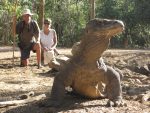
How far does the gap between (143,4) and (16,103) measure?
729 inches

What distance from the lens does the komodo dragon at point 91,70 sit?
5.01 metres

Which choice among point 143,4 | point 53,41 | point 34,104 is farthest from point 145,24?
point 34,104

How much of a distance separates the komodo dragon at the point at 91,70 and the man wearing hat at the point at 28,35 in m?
5.45

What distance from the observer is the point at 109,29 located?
4934 mm

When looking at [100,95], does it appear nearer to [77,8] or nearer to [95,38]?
[95,38]

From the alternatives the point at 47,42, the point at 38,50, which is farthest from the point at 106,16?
the point at 38,50

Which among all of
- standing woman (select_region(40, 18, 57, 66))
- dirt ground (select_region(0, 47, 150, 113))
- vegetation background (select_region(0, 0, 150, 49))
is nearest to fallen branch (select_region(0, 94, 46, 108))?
dirt ground (select_region(0, 47, 150, 113))

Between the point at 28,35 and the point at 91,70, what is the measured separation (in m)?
6.09

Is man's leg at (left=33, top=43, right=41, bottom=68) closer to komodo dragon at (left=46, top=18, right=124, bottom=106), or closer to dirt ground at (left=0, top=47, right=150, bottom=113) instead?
dirt ground at (left=0, top=47, right=150, bottom=113)

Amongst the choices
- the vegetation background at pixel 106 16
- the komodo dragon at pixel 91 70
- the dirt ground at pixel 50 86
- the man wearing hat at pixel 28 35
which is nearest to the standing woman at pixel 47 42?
the man wearing hat at pixel 28 35

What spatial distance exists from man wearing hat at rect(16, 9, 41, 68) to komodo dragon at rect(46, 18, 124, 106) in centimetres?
545

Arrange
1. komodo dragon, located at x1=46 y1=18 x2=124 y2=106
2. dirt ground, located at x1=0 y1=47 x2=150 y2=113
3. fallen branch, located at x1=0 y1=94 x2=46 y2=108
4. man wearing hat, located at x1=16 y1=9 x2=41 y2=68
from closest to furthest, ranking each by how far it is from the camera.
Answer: komodo dragon, located at x1=46 y1=18 x2=124 y2=106 < dirt ground, located at x1=0 y1=47 x2=150 y2=113 < fallen branch, located at x1=0 y1=94 x2=46 y2=108 < man wearing hat, located at x1=16 y1=9 x2=41 y2=68

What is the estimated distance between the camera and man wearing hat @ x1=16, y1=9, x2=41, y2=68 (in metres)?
10.9

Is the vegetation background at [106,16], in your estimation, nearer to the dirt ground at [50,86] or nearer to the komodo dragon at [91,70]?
the dirt ground at [50,86]
